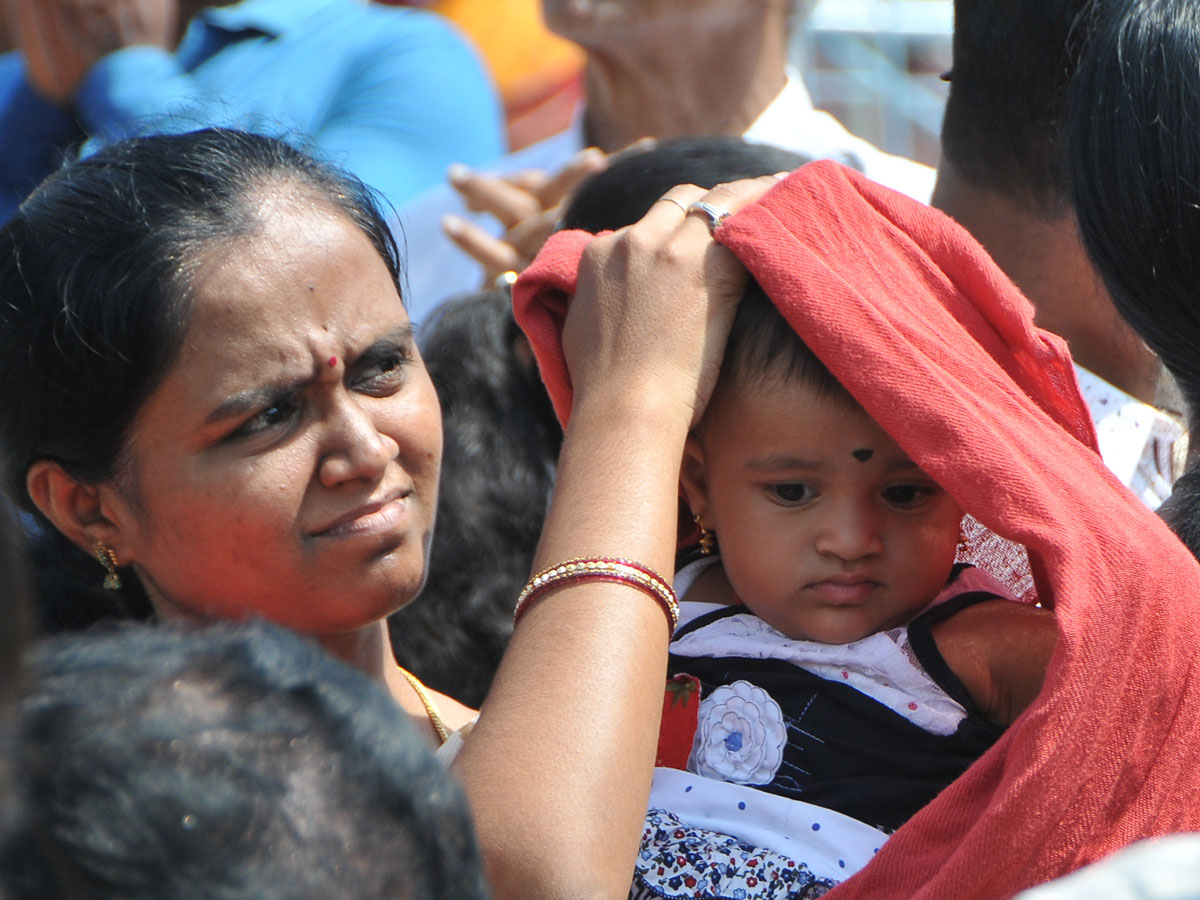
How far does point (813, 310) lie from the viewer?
1713 mm

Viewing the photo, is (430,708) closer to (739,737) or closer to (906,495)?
(739,737)

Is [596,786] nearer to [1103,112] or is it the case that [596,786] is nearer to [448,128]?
[1103,112]

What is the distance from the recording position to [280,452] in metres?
1.88

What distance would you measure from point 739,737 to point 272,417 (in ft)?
2.48

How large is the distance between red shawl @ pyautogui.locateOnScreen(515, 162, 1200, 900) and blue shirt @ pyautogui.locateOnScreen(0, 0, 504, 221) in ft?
8.77

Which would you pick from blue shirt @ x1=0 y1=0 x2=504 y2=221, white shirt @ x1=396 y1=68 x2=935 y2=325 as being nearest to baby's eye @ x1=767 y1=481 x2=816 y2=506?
white shirt @ x1=396 y1=68 x2=935 y2=325

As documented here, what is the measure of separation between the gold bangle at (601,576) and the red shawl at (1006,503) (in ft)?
1.11

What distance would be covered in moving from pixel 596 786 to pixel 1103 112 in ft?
3.41

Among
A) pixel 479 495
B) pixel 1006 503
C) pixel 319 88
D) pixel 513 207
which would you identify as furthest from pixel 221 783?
pixel 319 88

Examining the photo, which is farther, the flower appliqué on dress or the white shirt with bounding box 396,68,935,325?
the white shirt with bounding box 396,68,935,325

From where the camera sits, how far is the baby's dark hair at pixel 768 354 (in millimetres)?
1843

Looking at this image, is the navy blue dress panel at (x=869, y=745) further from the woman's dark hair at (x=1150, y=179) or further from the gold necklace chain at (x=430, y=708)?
the gold necklace chain at (x=430, y=708)

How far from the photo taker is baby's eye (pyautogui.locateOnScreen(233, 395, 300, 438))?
1.88m

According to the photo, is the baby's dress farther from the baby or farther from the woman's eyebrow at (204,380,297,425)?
the woman's eyebrow at (204,380,297,425)
